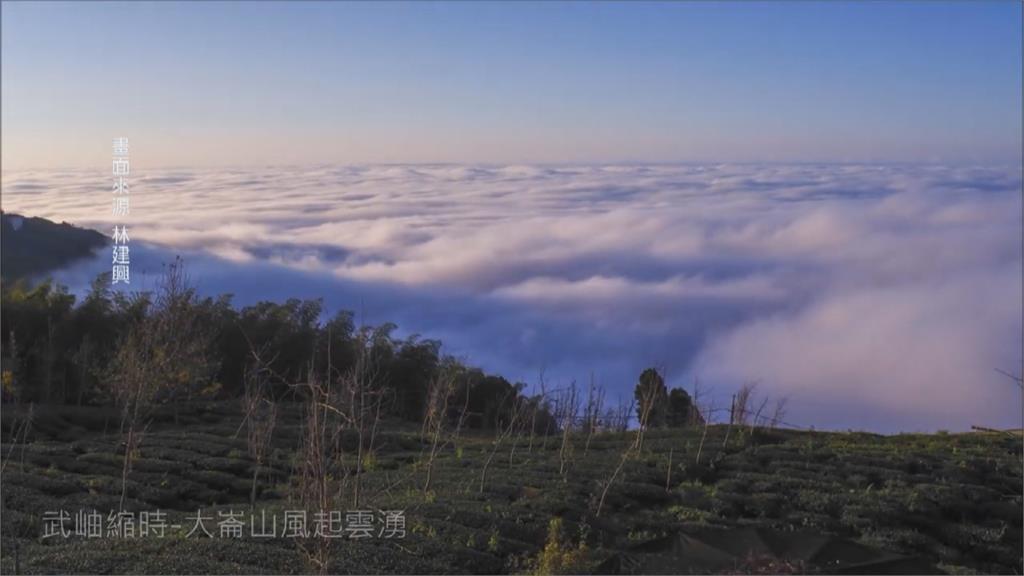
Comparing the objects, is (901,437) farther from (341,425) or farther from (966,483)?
(341,425)

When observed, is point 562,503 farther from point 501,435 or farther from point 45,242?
point 45,242

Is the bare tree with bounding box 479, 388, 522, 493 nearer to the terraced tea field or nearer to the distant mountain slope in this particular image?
A: the terraced tea field

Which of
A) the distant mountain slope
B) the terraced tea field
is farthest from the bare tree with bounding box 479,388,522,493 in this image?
the distant mountain slope

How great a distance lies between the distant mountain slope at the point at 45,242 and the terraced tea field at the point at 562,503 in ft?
10.1

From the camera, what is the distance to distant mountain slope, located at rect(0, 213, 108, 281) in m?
14.4

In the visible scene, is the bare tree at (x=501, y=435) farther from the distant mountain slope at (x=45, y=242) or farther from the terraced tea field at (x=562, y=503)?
→ the distant mountain slope at (x=45, y=242)

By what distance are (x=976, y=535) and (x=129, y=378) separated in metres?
13.1

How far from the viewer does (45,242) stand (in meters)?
16.4

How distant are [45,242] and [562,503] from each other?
10.3 meters

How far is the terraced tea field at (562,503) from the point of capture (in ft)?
30.6

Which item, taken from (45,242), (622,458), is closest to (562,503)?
(622,458)

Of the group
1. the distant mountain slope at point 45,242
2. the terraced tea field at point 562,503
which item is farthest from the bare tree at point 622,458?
the distant mountain slope at point 45,242

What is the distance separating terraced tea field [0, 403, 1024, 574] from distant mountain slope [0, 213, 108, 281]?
10.1ft

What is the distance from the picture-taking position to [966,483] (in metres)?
17.8
